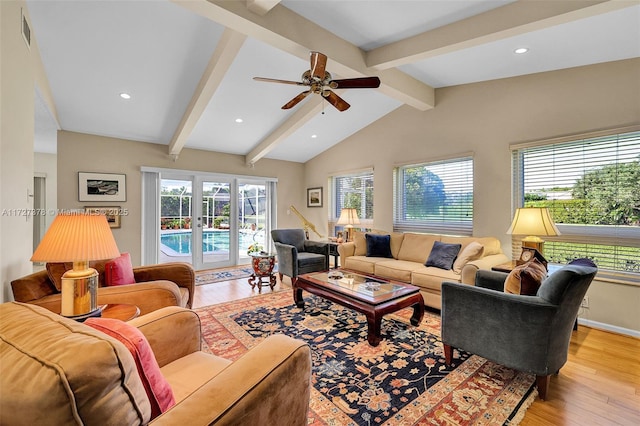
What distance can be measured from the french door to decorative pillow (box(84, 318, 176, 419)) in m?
4.32

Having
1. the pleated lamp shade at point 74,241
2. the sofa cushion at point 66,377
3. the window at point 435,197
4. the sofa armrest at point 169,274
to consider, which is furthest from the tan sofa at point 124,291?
the window at point 435,197

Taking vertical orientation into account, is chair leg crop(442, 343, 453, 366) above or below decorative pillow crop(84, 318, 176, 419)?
below

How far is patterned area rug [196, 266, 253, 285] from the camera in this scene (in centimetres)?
482

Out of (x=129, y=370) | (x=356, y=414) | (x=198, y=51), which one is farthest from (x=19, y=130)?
(x=356, y=414)

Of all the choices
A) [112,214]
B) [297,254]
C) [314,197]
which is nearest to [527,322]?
[297,254]

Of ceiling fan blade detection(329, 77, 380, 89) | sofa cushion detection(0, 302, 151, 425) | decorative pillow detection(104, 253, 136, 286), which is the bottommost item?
decorative pillow detection(104, 253, 136, 286)

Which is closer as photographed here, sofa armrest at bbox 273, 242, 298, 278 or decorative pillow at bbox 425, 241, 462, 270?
decorative pillow at bbox 425, 241, 462, 270

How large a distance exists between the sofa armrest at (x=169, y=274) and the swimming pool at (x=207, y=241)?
9.40 feet

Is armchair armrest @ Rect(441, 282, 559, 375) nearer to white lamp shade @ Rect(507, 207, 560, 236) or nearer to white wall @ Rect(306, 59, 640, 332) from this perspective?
white lamp shade @ Rect(507, 207, 560, 236)

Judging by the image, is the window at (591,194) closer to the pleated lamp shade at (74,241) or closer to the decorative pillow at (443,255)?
the decorative pillow at (443,255)

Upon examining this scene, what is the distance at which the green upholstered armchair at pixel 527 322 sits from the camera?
174 centimetres

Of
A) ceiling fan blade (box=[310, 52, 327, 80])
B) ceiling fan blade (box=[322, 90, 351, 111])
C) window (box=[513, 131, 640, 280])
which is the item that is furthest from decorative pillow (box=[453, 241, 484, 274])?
ceiling fan blade (box=[310, 52, 327, 80])

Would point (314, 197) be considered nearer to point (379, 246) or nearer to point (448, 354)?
point (379, 246)

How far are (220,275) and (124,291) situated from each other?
3.19m
